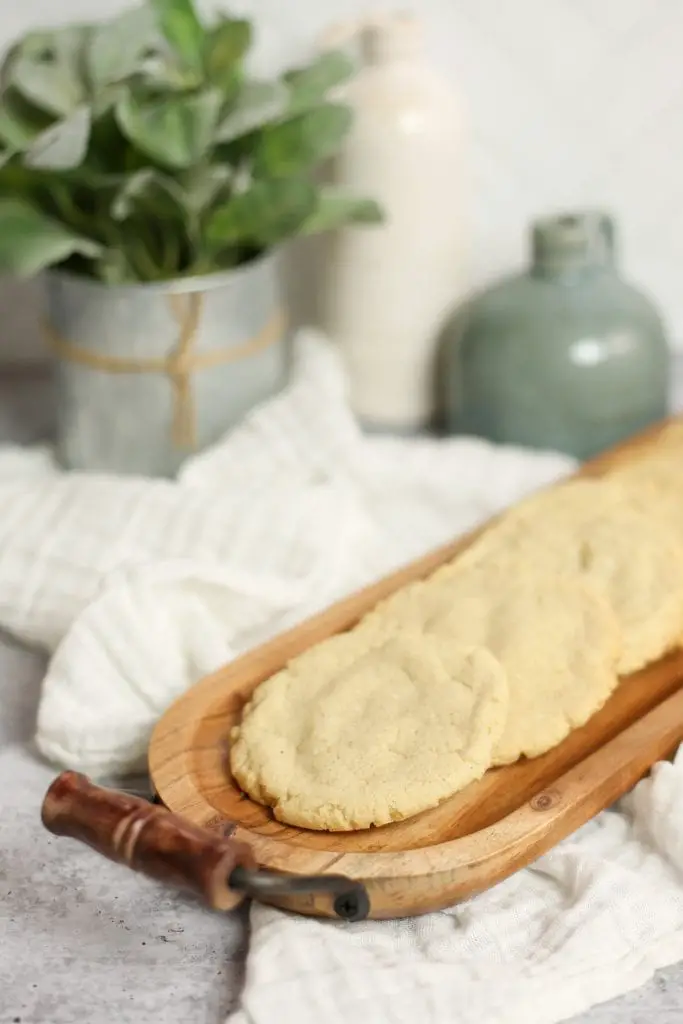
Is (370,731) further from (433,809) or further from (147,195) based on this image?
(147,195)

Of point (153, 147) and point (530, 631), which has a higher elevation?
point (153, 147)

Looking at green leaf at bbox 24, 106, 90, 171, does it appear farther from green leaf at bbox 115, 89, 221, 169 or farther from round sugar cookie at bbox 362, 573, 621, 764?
round sugar cookie at bbox 362, 573, 621, 764

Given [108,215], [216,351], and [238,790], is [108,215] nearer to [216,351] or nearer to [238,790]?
[216,351]

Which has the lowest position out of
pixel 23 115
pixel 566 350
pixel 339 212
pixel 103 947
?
pixel 103 947

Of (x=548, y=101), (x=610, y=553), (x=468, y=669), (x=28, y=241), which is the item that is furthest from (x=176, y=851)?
(x=548, y=101)

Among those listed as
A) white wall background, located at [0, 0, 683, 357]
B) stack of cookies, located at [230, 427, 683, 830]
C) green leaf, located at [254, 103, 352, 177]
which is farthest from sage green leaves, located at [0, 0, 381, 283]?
stack of cookies, located at [230, 427, 683, 830]
